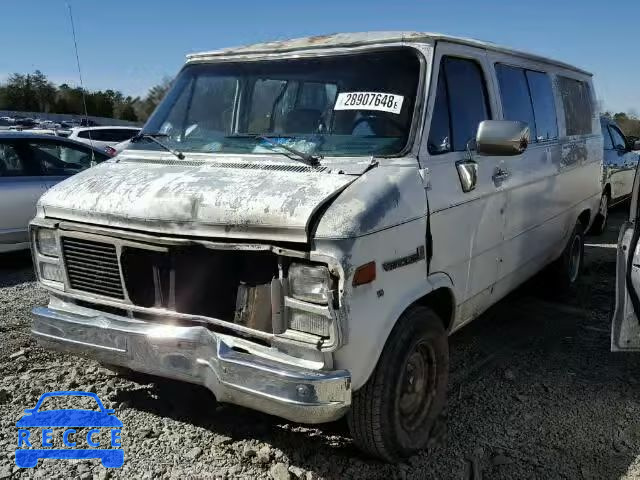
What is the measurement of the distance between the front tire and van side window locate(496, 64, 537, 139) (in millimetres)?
1802

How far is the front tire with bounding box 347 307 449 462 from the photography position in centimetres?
285

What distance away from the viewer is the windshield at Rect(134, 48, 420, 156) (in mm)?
3248

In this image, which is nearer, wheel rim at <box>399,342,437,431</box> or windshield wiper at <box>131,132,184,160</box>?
wheel rim at <box>399,342,437,431</box>

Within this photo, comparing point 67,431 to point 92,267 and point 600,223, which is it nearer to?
point 92,267

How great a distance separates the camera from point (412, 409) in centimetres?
321

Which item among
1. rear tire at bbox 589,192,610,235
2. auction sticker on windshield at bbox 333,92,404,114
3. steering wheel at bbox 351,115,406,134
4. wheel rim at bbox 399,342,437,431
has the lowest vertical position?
rear tire at bbox 589,192,610,235

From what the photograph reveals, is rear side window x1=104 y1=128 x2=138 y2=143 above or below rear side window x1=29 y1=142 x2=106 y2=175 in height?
below

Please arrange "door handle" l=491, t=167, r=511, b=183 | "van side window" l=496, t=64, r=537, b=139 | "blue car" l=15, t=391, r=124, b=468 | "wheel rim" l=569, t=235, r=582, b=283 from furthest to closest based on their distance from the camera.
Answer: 1. "wheel rim" l=569, t=235, r=582, b=283
2. "van side window" l=496, t=64, r=537, b=139
3. "door handle" l=491, t=167, r=511, b=183
4. "blue car" l=15, t=391, r=124, b=468

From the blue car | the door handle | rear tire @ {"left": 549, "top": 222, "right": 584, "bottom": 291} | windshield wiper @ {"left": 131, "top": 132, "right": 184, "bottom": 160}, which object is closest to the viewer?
the blue car

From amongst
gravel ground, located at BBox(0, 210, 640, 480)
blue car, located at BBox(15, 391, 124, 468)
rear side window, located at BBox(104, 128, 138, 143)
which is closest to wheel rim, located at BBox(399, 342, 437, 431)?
gravel ground, located at BBox(0, 210, 640, 480)

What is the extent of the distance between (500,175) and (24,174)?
5.68m

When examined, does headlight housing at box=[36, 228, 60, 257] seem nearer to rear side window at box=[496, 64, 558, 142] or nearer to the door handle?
the door handle

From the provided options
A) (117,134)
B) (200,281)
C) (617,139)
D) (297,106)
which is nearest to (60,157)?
(297,106)

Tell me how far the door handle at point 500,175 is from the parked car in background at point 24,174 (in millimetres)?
4650
